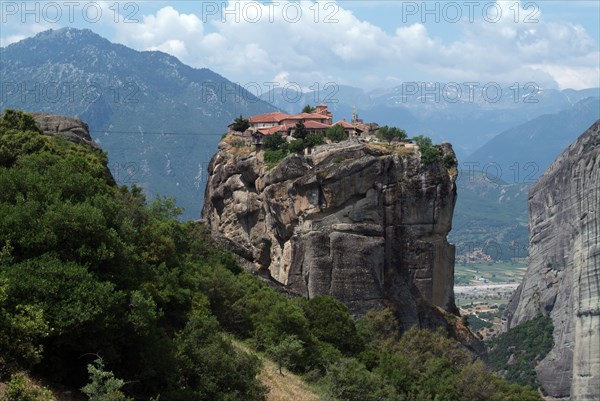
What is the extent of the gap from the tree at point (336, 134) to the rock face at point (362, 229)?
3.38m

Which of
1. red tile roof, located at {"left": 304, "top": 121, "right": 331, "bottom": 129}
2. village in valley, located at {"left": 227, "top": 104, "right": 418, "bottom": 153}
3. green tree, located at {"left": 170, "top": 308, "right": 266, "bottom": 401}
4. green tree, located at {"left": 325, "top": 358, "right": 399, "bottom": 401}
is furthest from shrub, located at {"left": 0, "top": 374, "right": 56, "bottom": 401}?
red tile roof, located at {"left": 304, "top": 121, "right": 331, "bottom": 129}

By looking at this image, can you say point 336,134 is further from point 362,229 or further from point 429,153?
point 362,229

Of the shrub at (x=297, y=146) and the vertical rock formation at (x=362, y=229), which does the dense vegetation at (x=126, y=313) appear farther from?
the shrub at (x=297, y=146)

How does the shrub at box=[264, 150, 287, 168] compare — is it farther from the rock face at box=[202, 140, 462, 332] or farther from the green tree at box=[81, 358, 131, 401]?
the green tree at box=[81, 358, 131, 401]

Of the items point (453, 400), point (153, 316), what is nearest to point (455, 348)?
point (453, 400)

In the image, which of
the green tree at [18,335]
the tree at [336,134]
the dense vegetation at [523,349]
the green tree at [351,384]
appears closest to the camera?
the green tree at [18,335]

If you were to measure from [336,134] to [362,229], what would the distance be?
9.04 m

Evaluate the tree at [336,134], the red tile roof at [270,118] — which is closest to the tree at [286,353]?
the tree at [336,134]

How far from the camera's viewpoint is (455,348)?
5231 cm

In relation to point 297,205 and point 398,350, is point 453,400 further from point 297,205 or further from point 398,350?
point 297,205

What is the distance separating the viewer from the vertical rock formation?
55031mm

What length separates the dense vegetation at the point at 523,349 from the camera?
12281cm

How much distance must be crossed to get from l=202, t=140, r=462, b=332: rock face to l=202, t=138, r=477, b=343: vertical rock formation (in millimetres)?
60

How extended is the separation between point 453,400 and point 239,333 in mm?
11317
